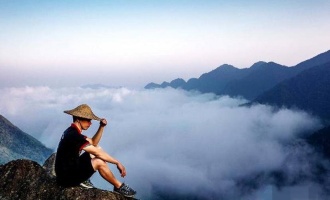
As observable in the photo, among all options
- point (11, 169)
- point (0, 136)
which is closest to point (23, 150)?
point (0, 136)

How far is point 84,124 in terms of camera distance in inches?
355

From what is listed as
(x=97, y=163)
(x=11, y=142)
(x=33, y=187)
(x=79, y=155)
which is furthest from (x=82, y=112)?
Result: (x=11, y=142)

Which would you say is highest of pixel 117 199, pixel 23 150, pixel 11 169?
pixel 11 169

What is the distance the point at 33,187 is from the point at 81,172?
2.82 m

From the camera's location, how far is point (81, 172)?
9.04 metres

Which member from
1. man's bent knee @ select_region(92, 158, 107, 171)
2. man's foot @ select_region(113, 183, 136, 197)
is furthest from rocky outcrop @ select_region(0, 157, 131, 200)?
man's bent knee @ select_region(92, 158, 107, 171)

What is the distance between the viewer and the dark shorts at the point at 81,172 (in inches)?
352

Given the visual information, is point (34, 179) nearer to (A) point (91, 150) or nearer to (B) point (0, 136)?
(A) point (91, 150)

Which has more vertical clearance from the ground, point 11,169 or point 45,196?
point 11,169

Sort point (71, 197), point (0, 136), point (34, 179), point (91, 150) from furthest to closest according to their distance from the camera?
point (0, 136) < point (34, 179) < point (71, 197) < point (91, 150)

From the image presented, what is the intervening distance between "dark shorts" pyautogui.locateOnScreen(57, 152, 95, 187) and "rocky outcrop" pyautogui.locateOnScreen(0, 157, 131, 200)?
373 millimetres

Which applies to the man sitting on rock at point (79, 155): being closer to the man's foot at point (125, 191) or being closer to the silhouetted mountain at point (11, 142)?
the man's foot at point (125, 191)

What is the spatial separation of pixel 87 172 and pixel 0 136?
7751 inches

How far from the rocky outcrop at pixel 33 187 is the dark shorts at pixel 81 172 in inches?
14.7
